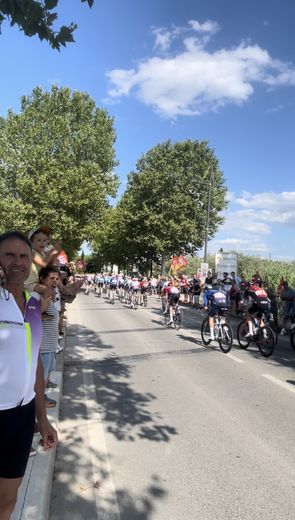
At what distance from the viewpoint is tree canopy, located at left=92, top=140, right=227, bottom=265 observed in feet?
→ 139

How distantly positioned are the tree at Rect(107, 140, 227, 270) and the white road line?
1433 inches

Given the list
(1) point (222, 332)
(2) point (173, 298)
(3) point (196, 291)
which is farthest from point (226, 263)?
(1) point (222, 332)

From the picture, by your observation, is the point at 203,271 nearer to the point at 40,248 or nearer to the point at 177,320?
the point at 177,320

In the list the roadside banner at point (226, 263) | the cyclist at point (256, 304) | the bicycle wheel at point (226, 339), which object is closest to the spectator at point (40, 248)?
the bicycle wheel at point (226, 339)

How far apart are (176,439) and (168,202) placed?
38103 mm

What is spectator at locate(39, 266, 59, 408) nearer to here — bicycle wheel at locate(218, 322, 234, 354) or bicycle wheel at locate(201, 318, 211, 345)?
bicycle wheel at locate(218, 322, 234, 354)

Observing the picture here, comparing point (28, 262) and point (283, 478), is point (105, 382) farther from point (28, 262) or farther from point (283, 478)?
point (28, 262)

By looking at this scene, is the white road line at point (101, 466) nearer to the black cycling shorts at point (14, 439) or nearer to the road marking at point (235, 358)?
the black cycling shorts at point (14, 439)

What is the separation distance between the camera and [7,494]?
223cm

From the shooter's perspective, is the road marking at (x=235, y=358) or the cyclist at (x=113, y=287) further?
the cyclist at (x=113, y=287)

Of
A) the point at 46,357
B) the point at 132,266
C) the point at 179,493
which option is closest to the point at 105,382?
the point at 46,357

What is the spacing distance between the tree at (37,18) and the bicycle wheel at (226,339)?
7.50 meters

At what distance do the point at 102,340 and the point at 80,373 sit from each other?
12.9ft

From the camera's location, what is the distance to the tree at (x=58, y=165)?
32750 millimetres
